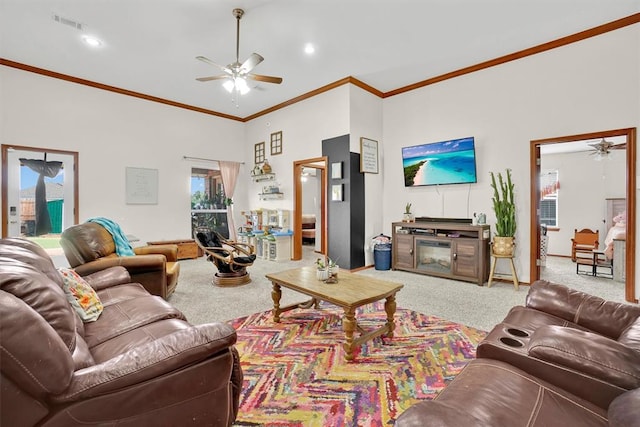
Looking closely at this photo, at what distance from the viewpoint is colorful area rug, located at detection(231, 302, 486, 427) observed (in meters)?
1.67

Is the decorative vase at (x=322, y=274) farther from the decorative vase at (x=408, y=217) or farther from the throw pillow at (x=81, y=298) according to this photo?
the decorative vase at (x=408, y=217)

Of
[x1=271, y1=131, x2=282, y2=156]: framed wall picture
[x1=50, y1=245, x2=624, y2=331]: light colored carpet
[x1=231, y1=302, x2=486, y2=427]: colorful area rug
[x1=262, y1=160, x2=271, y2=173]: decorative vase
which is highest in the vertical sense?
[x1=271, y1=131, x2=282, y2=156]: framed wall picture

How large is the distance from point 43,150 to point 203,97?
275 cm

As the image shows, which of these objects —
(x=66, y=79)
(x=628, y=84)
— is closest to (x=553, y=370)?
(x=628, y=84)

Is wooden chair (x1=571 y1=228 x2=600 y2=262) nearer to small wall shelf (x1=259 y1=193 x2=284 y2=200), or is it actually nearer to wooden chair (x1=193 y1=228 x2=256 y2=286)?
small wall shelf (x1=259 y1=193 x2=284 y2=200)

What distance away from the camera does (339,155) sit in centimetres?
521

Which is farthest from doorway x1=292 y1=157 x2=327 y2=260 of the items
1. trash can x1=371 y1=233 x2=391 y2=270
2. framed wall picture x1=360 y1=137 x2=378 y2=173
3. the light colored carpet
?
the light colored carpet

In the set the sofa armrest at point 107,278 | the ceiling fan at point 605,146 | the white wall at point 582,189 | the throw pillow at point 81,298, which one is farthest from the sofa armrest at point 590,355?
the white wall at point 582,189

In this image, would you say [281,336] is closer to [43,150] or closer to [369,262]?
[369,262]

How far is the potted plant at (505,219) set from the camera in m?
4.05

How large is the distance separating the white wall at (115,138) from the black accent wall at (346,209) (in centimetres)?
311

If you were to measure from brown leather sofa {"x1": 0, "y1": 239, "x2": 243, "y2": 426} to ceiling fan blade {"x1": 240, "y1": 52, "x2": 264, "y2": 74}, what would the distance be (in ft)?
8.84

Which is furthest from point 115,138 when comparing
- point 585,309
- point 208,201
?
point 585,309

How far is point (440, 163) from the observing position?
489 cm
